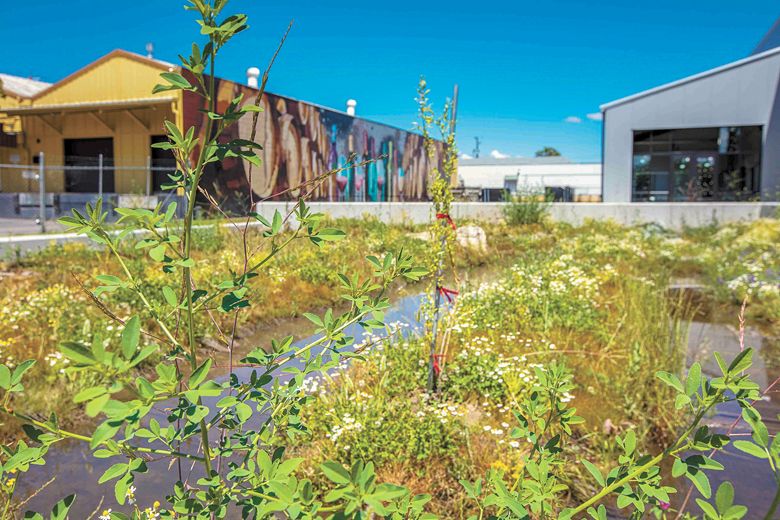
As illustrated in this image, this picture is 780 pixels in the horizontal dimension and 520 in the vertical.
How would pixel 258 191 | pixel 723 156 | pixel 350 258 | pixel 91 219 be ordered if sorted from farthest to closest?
1. pixel 723 156
2. pixel 258 191
3. pixel 350 258
4. pixel 91 219

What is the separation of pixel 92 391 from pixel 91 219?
576 millimetres

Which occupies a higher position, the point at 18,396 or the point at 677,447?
the point at 677,447

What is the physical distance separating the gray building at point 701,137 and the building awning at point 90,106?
1618 cm

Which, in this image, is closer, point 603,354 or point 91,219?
point 91,219

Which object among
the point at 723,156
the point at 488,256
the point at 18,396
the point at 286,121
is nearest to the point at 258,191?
the point at 286,121

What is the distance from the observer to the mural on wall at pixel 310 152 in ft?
56.6

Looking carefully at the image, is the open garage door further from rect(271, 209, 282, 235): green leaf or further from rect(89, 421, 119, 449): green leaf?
rect(89, 421, 119, 449): green leaf

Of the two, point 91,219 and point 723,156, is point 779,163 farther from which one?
point 91,219

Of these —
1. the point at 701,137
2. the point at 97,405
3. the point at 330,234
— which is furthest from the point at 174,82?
the point at 701,137

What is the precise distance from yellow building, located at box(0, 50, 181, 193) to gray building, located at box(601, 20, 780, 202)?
638 inches

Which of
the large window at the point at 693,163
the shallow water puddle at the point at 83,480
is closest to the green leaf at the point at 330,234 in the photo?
the shallow water puddle at the point at 83,480

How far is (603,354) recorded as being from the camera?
13.3ft

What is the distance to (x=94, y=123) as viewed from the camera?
20.8m

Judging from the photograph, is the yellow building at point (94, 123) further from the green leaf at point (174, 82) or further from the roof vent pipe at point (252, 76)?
the green leaf at point (174, 82)
